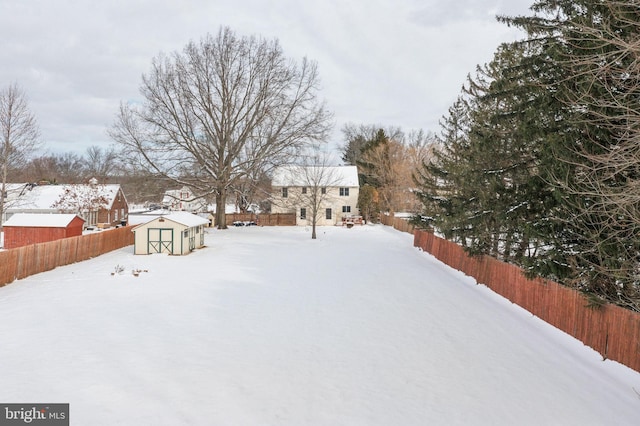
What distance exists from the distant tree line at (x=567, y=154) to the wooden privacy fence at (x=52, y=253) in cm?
1754

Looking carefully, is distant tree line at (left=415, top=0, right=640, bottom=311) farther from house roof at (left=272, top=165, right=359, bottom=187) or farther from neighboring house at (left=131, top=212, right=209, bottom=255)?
house roof at (left=272, top=165, right=359, bottom=187)

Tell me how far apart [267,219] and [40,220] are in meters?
22.7

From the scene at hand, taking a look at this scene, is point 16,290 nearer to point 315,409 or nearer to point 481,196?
point 315,409

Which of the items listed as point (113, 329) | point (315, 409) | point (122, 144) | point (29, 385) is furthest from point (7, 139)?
point (315, 409)

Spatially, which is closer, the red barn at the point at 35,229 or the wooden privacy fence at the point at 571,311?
the wooden privacy fence at the point at 571,311

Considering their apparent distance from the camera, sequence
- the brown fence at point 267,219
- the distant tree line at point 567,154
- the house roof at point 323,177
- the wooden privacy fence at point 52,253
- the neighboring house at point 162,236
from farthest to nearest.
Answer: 1. the brown fence at point 267,219
2. the house roof at point 323,177
3. the neighboring house at point 162,236
4. the wooden privacy fence at point 52,253
5. the distant tree line at point 567,154

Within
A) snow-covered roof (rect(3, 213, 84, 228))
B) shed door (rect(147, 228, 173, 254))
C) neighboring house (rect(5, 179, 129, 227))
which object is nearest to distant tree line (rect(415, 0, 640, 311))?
shed door (rect(147, 228, 173, 254))

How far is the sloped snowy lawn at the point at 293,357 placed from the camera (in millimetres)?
5996

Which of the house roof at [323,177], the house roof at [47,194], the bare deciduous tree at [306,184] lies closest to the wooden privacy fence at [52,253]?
the bare deciduous tree at [306,184]

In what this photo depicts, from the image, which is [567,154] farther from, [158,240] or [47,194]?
[47,194]

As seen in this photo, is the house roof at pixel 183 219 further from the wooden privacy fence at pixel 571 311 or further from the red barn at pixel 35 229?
the wooden privacy fence at pixel 571 311

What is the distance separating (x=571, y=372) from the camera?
26.1ft

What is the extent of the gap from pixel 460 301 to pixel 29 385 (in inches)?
463

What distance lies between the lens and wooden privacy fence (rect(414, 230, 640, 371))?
8.05m
